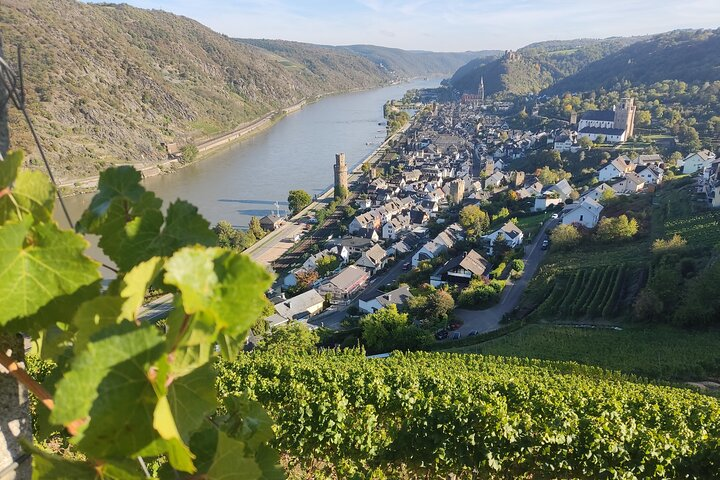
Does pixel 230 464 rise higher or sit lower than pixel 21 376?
lower

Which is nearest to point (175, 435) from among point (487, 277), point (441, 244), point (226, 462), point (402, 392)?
point (226, 462)

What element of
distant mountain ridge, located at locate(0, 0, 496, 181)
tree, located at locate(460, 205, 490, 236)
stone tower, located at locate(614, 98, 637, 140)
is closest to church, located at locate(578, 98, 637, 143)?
stone tower, located at locate(614, 98, 637, 140)

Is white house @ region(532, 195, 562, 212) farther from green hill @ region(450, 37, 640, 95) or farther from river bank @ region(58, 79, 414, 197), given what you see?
green hill @ region(450, 37, 640, 95)

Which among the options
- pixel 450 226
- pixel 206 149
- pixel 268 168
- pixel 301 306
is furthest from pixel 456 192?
pixel 206 149

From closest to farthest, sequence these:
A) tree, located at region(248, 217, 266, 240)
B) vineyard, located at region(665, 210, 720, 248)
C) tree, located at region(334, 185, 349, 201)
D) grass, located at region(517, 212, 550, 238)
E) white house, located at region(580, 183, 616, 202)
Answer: vineyard, located at region(665, 210, 720, 248) → grass, located at region(517, 212, 550, 238) → white house, located at region(580, 183, 616, 202) → tree, located at region(248, 217, 266, 240) → tree, located at region(334, 185, 349, 201)

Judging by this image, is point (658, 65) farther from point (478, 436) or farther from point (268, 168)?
point (478, 436)
